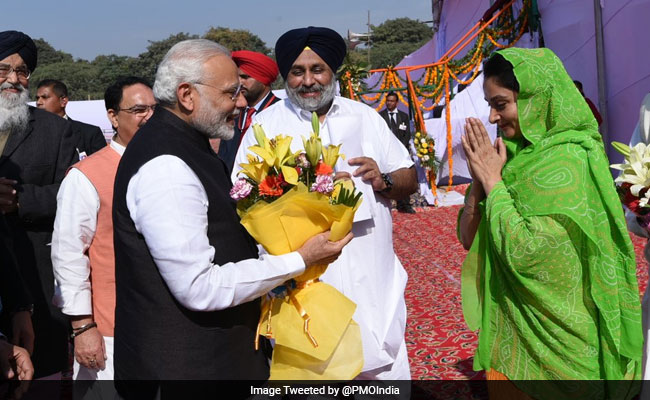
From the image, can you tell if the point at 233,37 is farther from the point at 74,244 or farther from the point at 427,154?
the point at 74,244

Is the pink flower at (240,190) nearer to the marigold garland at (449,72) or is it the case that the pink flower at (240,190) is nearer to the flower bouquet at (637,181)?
the flower bouquet at (637,181)

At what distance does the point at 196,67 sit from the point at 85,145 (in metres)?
3.07

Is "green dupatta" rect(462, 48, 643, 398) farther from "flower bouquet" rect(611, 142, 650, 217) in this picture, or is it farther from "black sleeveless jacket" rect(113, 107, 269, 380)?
"black sleeveless jacket" rect(113, 107, 269, 380)

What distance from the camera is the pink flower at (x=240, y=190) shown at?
2016 mm

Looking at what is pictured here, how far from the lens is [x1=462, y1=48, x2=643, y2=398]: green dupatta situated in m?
2.41

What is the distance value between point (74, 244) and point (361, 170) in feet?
4.21

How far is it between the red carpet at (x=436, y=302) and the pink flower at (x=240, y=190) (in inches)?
105

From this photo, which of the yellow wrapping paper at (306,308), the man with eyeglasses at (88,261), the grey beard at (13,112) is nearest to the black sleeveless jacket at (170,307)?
the yellow wrapping paper at (306,308)

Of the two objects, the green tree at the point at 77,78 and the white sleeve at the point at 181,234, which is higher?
the green tree at the point at 77,78

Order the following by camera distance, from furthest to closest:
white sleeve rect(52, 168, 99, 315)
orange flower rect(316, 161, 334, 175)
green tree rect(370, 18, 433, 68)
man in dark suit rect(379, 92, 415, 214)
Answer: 1. green tree rect(370, 18, 433, 68)
2. man in dark suit rect(379, 92, 415, 214)
3. white sleeve rect(52, 168, 99, 315)
4. orange flower rect(316, 161, 334, 175)

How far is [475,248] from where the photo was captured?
9.21ft

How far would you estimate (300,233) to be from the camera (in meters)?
2.14

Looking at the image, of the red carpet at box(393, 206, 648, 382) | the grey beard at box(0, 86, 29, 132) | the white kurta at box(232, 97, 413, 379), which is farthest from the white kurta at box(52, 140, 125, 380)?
the red carpet at box(393, 206, 648, 382)

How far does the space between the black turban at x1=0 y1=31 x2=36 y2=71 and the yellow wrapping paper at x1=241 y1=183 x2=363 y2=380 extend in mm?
2158
